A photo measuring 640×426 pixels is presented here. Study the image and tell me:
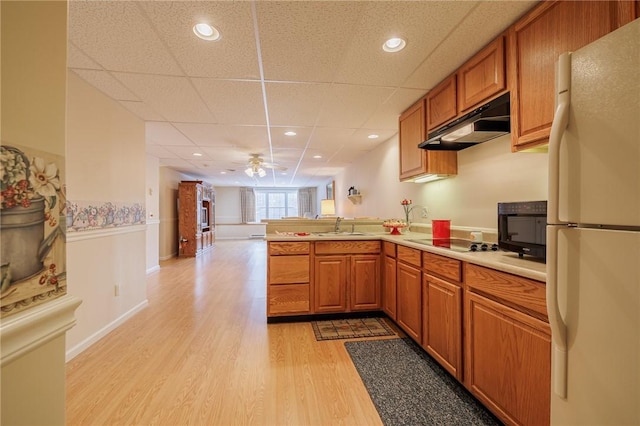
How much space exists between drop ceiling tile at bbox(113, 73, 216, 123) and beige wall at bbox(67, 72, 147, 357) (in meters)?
0.37

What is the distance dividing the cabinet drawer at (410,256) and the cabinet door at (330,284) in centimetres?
64

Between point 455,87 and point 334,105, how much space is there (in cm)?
119

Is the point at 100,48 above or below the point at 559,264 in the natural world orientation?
above

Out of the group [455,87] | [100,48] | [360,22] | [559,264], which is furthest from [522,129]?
[100,48]

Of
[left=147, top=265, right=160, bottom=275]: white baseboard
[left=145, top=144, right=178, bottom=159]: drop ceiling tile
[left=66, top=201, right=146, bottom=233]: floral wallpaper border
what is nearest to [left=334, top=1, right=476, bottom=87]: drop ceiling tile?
[left=66, top=201, right=146, bottom=233]: floral wallpaper border

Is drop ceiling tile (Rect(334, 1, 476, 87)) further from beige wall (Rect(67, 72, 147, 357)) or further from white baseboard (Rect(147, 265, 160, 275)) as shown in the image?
white baseboard (Rect(147, 265, 160, 275))

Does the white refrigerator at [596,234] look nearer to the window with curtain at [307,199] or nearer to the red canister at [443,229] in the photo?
the red canister at [443,229]

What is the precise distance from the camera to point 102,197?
258 cm

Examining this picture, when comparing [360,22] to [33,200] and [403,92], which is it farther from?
[33,200]

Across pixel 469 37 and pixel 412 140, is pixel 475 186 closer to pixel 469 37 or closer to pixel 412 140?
pixel 412 140

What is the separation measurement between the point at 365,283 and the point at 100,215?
2719 millimetres

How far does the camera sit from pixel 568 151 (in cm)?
86

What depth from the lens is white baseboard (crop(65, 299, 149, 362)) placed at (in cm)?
217

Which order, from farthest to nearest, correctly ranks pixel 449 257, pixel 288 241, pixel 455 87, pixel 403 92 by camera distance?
pixel 288 241, pixel 403 92, pixel 455 87, pixel 449 257
